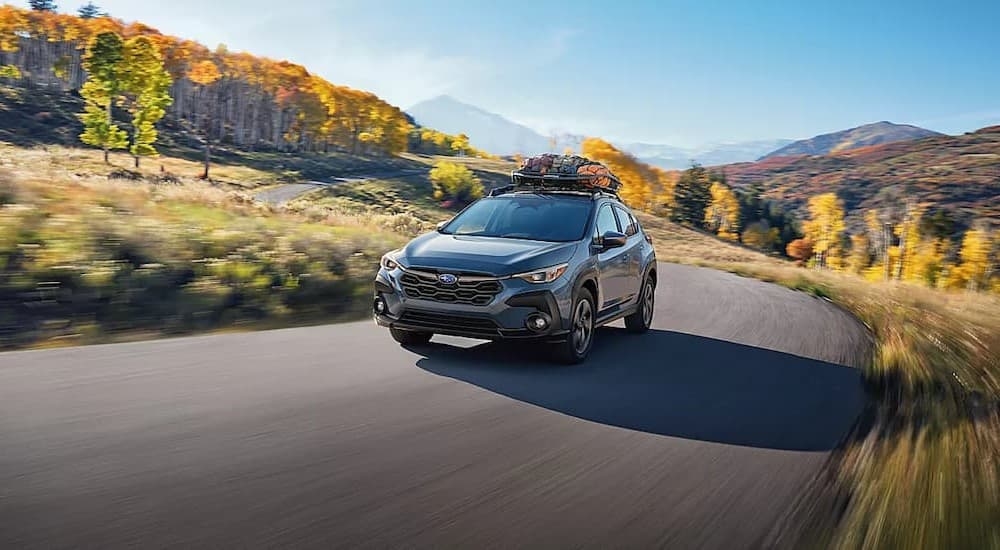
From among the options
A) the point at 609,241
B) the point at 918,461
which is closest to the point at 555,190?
the point at 609,241

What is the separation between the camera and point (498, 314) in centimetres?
739

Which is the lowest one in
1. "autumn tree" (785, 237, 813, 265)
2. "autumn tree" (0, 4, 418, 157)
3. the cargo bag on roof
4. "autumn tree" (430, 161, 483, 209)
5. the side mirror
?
"autumn tree" (785, 237, 813, 265)

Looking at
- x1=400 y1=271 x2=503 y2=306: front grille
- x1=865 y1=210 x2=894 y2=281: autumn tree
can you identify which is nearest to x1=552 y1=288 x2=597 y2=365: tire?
x1=400 y1=271 x2=503 y2=306: front grille

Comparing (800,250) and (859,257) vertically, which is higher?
(859,257)

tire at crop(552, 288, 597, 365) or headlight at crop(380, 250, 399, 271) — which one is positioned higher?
headlight at crop(380, 250, 399, 271)

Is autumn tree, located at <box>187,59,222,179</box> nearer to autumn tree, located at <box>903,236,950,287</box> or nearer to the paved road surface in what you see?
the paved road surface

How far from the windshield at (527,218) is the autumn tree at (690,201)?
113 m

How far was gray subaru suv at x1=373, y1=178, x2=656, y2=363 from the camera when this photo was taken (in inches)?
293

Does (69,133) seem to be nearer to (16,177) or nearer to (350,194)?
(350,194)

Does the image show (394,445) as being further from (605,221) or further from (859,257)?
(859,257)

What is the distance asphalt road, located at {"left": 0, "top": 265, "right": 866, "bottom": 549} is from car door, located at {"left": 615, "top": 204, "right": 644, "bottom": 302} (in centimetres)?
162

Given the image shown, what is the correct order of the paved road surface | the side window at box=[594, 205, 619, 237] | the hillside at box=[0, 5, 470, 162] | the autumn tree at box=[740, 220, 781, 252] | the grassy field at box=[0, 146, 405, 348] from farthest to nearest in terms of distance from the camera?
the autumn tree at box=[740, 220, 781, 252] → the hillside at box=[0, 5, 470, 162] → the paved road surface → the side window at box=[594, 205, 619, 237] → the grassy field at box=[0, 146, 405, 348]

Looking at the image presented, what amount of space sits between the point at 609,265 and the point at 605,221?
2.36 ft

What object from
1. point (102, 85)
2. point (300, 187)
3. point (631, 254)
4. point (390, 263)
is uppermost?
point (102, 85)
